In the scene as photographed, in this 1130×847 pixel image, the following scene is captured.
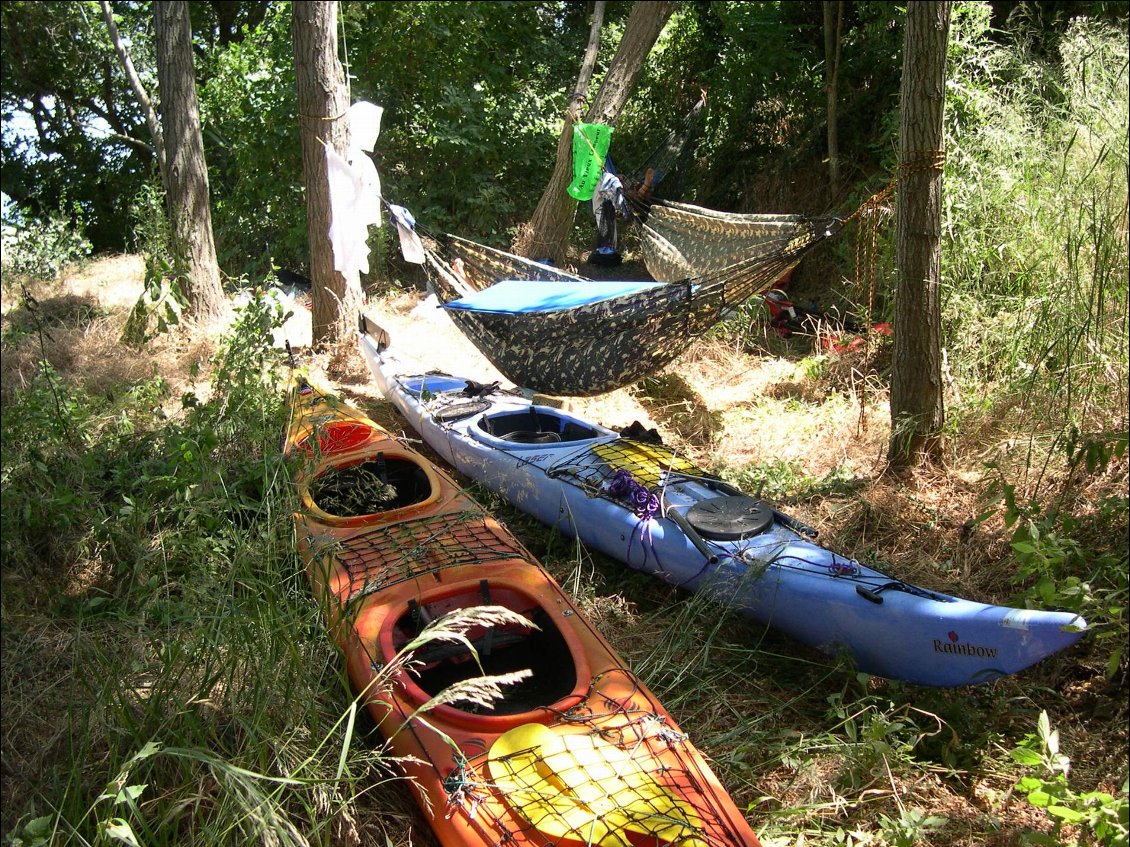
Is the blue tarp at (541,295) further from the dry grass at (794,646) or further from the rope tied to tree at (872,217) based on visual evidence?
the rope tied to tree at (872,217)

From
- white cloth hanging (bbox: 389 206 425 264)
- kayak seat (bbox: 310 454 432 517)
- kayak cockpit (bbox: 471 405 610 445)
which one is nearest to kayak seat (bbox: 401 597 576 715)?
kayak seat (bbox: 310 454 432 517)

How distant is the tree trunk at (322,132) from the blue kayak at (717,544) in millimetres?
1421

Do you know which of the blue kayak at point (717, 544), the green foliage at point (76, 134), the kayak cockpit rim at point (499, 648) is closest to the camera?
the blue kayak at point (717, 544)

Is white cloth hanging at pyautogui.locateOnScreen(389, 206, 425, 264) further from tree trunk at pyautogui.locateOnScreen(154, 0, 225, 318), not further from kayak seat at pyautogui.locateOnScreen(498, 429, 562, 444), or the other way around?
tree trunk at pyautogui.locateOnScreen(154, 0, 225, 318)

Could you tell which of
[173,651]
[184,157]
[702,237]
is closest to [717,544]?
[173,651]

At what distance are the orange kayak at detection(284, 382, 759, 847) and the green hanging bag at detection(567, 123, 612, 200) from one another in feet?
11.3

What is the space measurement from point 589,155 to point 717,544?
4.05 meters

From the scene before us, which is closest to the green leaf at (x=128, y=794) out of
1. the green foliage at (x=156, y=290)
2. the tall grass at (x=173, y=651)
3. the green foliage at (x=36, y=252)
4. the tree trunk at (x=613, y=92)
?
the tall grass at (x=173, y=651)

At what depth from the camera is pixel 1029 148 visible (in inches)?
151

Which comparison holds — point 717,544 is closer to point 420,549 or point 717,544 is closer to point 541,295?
point 420,549

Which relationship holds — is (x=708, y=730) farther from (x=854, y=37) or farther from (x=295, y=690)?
(x=854, y=37)

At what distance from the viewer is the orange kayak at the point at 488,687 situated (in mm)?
1908

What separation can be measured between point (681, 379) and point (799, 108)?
317 cm

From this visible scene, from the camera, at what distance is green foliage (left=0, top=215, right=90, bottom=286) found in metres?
7.68
